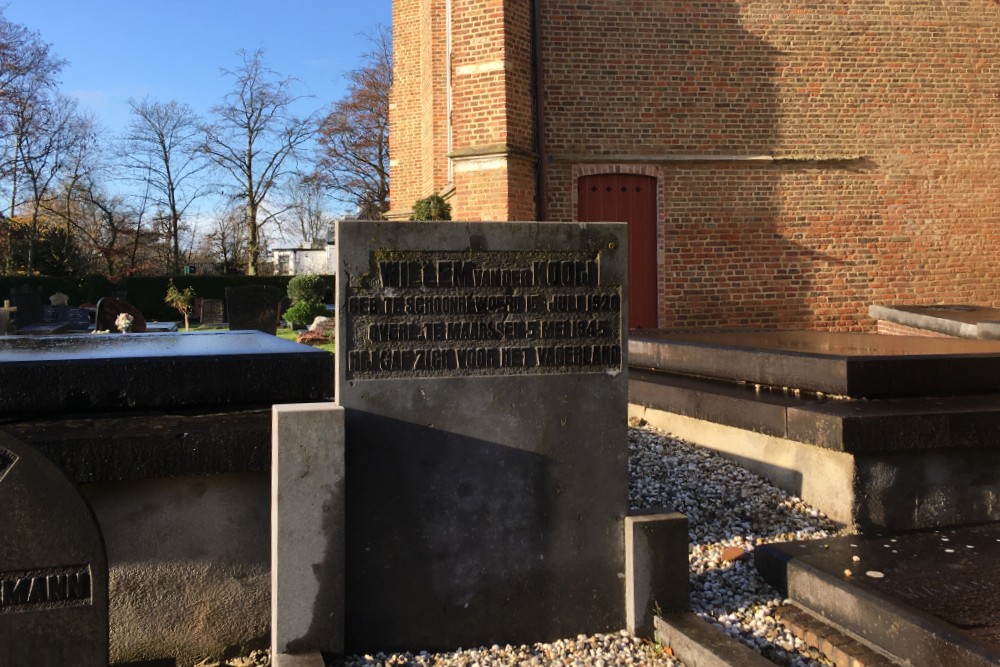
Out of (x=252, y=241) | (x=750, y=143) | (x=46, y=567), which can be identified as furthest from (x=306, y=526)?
(x=252, y=241)

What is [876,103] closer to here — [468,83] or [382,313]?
[468,83]

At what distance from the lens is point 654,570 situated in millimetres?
3432

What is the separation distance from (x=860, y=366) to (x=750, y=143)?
8929 millimetres

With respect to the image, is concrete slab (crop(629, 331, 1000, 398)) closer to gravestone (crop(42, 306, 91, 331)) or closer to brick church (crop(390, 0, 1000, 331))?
brick church (crop(390, 0, 1000, 331))

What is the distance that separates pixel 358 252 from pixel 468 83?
29.3 feet

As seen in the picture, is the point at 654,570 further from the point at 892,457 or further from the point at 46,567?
the point at 46,567

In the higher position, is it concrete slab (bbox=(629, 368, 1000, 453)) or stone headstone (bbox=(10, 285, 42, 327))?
stone headstone (bbox=(10, 285, 42, 327))

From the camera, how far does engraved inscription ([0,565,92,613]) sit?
7.83ft

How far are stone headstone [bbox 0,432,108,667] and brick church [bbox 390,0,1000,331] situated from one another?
31.2ft

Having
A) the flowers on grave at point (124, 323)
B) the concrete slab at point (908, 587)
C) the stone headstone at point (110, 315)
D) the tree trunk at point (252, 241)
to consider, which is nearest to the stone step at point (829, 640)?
the concrete slab at point (908, 587)

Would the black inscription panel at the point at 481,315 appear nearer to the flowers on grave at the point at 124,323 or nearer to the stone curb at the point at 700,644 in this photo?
the stone curb at the point at 700,644

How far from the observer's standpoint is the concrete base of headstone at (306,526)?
3.07 metres

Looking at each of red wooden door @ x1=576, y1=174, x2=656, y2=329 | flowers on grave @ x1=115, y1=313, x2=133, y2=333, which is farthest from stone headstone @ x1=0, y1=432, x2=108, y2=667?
flowers on grave @ x1=115, y1=313, x2=133, y2=333

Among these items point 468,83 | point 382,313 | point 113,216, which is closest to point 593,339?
point 382,313
